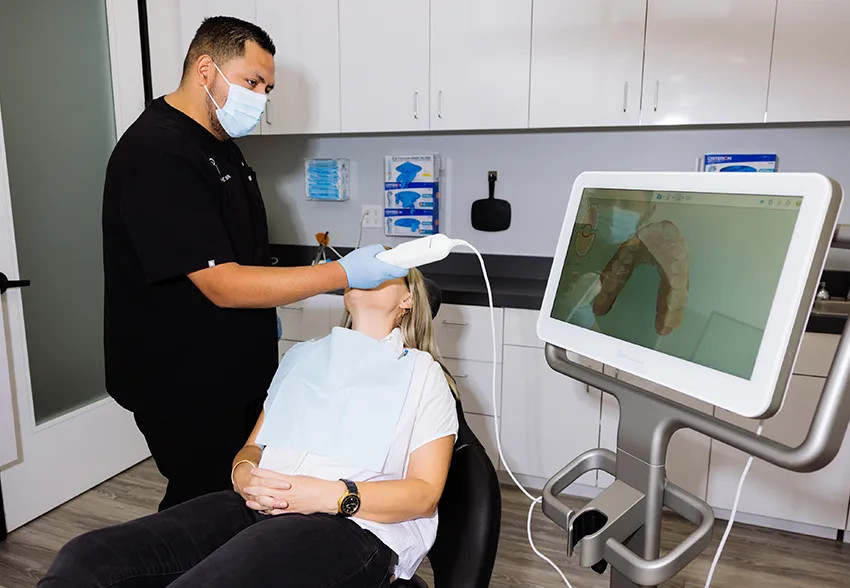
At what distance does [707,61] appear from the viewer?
2143 mm

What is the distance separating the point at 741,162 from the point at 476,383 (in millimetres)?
1353

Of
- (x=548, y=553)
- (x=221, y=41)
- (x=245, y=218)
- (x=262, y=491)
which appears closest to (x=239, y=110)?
(x=221, y=41)

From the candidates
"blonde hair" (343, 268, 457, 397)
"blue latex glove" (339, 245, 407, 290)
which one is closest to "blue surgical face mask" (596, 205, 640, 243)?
"blue latex glove" (339, 245, 407, 290)

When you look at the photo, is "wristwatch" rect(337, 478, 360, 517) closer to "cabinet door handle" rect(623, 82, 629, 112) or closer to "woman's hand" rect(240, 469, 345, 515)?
"woman's hand" rect(240, 469, 345, 515)

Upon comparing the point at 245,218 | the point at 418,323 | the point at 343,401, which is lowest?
the point at 343,401

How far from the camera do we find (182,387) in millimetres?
1483

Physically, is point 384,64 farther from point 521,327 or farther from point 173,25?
point 521,327

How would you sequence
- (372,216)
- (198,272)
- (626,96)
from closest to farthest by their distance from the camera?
(198,272) → (626,96) → (372,216)

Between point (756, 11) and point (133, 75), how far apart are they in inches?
95.4

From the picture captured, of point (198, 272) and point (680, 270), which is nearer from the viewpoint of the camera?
point (680, 270)

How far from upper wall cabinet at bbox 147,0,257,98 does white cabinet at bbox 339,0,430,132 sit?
506 mm

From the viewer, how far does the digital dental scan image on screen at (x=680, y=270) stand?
69cm

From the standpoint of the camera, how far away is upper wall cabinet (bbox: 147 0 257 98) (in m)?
2.68

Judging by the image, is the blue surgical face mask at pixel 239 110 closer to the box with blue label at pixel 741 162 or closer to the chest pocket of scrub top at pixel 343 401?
the chest pocket of scrub top at pixel 343 401
